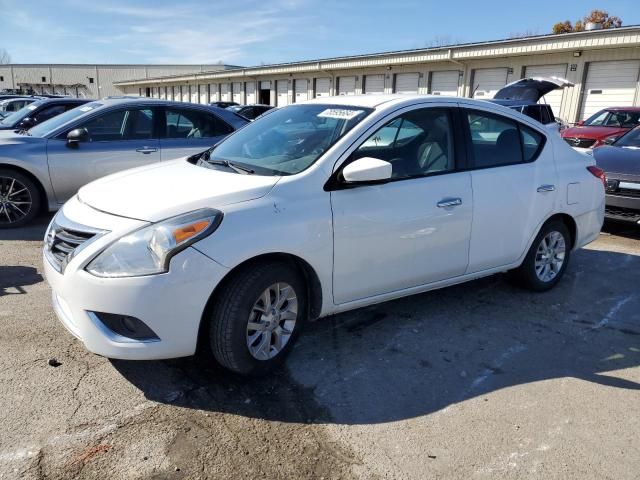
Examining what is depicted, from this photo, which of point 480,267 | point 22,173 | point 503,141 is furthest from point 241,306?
point 22,173

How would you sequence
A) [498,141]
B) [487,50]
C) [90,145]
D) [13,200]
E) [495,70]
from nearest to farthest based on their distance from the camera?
[498,141] → [13,200] → [90,145] → [487,50] → [495,70]

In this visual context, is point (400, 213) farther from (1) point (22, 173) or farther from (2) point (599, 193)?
(1) point (22, 173)

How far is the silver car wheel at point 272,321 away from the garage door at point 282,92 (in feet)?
103

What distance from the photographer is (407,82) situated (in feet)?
82.3

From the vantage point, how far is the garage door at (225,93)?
137 feet

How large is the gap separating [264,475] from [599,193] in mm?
4106

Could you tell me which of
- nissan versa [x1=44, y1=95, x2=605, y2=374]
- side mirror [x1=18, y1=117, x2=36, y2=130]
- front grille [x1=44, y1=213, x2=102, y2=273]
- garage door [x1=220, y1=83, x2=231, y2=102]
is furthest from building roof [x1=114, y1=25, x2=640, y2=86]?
front grille [x1=44, y1=213, x2=102, y2=273]

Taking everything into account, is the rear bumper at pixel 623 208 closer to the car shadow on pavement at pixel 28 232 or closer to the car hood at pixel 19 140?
the car shadow on pavement at pixel 28 232

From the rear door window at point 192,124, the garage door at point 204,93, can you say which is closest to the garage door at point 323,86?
the garage door at point 204,93

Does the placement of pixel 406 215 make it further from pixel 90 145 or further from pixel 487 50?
pixel 487 50

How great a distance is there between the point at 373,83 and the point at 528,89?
13303 millimetres

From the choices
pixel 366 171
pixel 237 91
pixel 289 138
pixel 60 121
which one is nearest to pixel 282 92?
pixel 237 91

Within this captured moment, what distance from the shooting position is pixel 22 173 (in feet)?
21.2

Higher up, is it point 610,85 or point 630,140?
point 610,85
